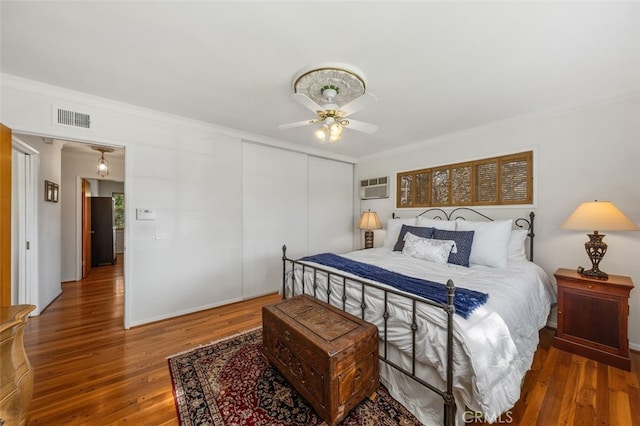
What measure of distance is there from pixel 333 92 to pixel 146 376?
2.86 metres

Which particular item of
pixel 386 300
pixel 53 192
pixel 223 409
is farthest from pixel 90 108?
pixel 386 300

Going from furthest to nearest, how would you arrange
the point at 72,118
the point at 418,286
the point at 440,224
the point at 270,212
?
the point at 270,212 → the point at 440,224 → the point at 72,118 → the point at 418,286

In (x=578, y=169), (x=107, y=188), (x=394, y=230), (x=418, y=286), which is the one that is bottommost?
(x=418, y=286)

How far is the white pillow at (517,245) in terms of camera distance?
2.71 meters

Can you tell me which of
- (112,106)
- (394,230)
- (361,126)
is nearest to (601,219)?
(394,230)

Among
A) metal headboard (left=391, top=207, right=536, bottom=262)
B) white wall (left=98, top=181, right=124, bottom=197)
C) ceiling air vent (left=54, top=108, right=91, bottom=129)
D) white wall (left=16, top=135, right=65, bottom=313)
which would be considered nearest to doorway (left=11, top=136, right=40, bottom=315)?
white wall (left=16, top=135, right=65, bottom=313)

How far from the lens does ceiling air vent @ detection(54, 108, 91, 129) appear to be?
2.36 meters

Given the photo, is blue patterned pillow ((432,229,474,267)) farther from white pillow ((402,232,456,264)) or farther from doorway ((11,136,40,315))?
doorway ((11,136,40,315))

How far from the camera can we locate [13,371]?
1259mm

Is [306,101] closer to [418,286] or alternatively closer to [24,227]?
[418,286]

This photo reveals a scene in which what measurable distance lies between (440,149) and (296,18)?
9.98ft

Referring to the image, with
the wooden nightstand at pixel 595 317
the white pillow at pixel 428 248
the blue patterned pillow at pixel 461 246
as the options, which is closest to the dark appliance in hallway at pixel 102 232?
the white pillow at pixel 428 248

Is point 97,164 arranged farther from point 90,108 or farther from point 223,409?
point 223,409

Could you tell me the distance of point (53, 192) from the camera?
382cm
